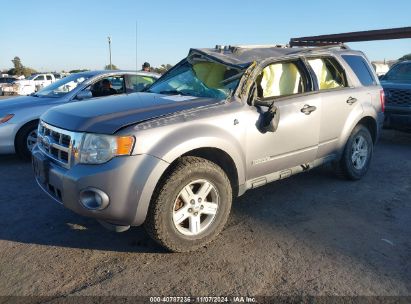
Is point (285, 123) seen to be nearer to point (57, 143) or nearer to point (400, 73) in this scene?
point (57, 143)

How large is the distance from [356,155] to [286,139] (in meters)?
1.75

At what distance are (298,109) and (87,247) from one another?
8.22 feet

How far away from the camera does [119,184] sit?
2979mm

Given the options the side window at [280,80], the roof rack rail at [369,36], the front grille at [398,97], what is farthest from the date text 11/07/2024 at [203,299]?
the roof rack rail at [369,36]

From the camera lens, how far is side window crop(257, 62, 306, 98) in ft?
13.7

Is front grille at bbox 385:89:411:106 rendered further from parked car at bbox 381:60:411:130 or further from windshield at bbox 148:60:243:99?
windshield at bbox 148:60:243:99

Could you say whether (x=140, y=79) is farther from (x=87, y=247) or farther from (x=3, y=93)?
(x=3, y=93)

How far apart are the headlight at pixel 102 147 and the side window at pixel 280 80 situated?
5.44 feet

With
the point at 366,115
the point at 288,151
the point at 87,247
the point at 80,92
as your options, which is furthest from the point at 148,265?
the point at 80,92

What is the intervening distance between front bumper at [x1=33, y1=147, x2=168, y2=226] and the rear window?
11.0 feet

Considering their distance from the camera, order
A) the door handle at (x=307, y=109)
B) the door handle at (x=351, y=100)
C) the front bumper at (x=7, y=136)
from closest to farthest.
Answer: the door handle at (x=307, y=109) → the door handle at (x=351, y=100) → the front bumper at (x=7, y=136)

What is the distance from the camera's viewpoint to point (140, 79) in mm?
7453

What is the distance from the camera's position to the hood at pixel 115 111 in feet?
10.3

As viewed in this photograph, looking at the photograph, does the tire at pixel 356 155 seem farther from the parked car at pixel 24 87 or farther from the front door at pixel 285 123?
the parked car at pixel 24 87
